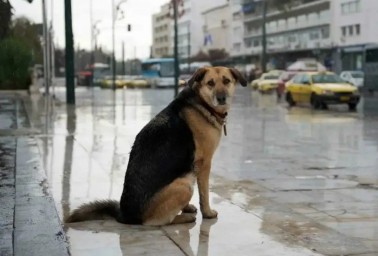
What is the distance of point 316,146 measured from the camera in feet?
44.6

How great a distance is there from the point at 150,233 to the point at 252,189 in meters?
2.95

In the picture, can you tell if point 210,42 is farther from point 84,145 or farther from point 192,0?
point 84,145

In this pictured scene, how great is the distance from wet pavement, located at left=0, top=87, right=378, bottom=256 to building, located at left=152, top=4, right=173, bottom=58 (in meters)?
108

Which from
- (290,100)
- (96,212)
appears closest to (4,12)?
(96,212)

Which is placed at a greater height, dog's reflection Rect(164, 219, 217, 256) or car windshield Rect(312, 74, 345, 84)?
car windshield Rect(312, 74, 345, 84)

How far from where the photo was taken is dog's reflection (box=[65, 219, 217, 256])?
18.0 feet

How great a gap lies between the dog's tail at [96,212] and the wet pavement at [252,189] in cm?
9

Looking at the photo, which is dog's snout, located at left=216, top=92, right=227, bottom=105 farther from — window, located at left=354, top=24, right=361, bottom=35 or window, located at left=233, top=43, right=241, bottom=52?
window, located at left=233, top=43, right=241, bottom=52

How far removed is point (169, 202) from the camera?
6.04m

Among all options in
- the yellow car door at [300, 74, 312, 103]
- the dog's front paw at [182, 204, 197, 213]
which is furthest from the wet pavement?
the yellow car door at [300, 74, 312, 103]

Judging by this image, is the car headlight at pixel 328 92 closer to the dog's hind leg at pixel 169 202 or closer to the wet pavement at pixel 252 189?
the wet pavement at pixel 252 189

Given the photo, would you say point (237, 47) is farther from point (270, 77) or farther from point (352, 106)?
point (352, 106)

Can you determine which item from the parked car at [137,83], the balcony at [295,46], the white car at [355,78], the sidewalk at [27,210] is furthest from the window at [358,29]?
the sidewalk at [27,210]

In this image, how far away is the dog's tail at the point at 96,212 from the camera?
638cm
